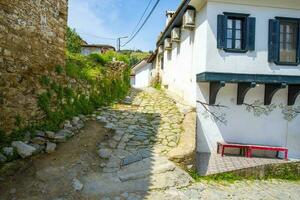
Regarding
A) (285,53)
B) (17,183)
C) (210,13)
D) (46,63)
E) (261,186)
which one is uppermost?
(210,13)

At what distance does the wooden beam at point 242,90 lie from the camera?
8.85m

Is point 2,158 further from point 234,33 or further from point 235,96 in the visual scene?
point 234,33

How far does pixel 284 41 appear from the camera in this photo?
9.39 metres

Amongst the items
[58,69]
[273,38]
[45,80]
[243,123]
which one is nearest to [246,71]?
[273,38]

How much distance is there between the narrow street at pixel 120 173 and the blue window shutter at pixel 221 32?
8.97 feet

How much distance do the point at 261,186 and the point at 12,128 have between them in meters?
6.10

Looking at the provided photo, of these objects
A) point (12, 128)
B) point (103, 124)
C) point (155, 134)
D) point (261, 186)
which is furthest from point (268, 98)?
point (12, 128)

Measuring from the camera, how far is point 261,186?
725cm

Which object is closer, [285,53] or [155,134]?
[155,134]

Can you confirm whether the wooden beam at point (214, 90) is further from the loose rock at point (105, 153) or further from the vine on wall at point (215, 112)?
the loose rock at point (105, 153)

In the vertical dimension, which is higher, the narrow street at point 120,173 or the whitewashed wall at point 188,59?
the whitewashed wall at point 188,59

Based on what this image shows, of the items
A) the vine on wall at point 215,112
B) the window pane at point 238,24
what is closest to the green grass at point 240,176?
the vine on wall at point 215,112

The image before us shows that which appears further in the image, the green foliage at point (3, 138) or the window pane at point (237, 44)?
the window pane at point (237, 44)

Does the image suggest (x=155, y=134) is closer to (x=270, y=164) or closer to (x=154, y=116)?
(x=154, y=116)
